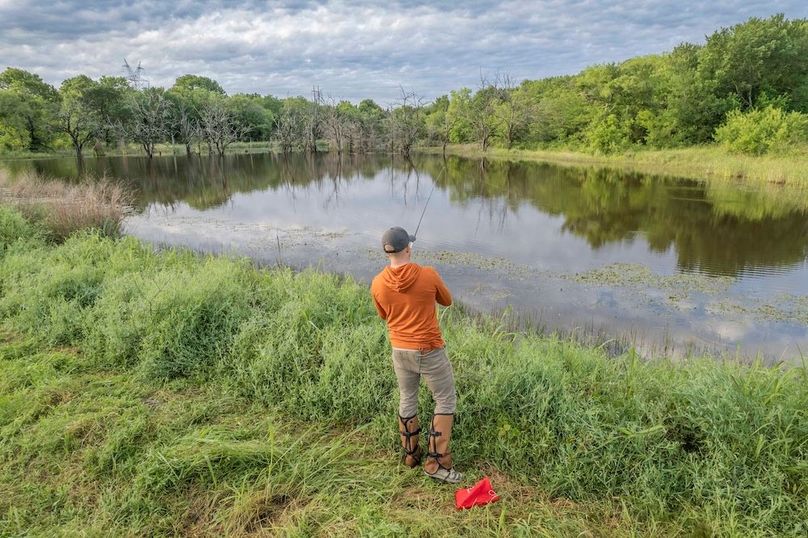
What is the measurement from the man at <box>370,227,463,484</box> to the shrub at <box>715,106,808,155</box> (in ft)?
108

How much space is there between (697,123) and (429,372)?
44.3 metres

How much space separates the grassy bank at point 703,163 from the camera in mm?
22922

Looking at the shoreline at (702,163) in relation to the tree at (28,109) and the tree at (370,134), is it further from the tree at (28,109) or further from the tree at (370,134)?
the tree at (28,109)

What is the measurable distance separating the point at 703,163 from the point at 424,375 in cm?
3483

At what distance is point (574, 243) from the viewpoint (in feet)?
42.0

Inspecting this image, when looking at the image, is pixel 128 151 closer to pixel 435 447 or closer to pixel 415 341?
pixel 415 341

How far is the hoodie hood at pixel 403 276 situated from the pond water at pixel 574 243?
4120 millimetres

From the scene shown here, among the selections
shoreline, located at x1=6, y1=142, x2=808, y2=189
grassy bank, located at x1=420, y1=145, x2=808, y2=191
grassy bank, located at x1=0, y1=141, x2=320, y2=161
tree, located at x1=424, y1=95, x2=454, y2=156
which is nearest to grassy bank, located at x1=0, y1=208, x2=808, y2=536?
shoreline, located at x1=6, y1=142, x2=808, y2=189

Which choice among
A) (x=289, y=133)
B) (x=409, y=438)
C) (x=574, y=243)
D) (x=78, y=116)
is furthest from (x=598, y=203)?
(x=78, y=116)

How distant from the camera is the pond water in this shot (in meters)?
7.58

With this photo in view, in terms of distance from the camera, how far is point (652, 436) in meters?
3.17

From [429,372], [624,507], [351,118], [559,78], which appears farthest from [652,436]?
[559,78]

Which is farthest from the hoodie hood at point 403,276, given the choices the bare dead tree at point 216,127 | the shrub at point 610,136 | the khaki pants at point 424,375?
the bare dead tree at point 216,127

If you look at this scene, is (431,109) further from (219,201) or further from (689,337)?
(689,337)
